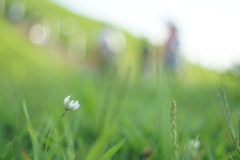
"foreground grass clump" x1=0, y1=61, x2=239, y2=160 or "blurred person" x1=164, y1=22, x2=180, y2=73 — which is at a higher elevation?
"foreground grass clump" x1=0, y1=61, x2=239, y2=160

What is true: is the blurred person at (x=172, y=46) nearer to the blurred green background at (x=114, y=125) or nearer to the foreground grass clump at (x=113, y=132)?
the blurred green background at (x=114, y=125)

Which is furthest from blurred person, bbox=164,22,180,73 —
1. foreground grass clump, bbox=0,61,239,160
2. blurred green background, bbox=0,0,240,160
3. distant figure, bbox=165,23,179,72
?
foreground grass clump, bbox=0,61,239,160

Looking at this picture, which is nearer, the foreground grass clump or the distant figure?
the foreground grass clump

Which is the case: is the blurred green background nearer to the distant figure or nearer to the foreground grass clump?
the foreground grass clump

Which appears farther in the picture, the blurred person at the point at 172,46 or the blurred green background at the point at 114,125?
the blurred person at the point at 172,46

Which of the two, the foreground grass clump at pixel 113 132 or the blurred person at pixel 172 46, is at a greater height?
the foreground grass clump at pixel 113 132

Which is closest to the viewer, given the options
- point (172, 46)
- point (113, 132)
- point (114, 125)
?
point (114, 125)

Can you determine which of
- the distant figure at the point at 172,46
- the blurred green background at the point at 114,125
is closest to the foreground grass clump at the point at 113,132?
the blurred green background at the point at 114,125

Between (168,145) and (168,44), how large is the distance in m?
9.38

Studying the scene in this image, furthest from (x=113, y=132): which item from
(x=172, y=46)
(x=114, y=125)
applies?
(x=172, y=46)

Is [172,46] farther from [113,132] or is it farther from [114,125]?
[114,125]

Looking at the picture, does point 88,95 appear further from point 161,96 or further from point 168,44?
point 168,44

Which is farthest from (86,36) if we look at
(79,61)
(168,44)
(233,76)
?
(233,76)

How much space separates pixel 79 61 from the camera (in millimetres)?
22453
